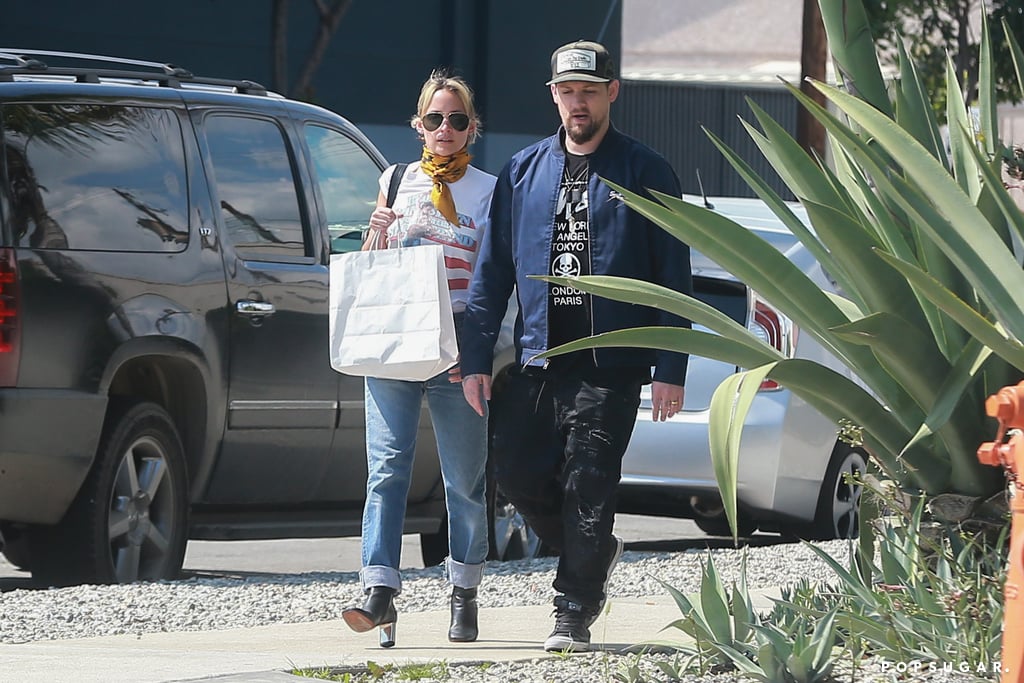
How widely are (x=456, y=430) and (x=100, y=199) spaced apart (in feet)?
6.76

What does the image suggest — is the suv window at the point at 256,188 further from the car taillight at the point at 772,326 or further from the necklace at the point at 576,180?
the necklace at the point at 576,180

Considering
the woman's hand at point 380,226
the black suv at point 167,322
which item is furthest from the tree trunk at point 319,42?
the woman's hand at point 380,226

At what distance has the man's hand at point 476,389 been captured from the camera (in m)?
5.95

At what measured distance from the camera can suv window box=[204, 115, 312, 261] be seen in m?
8.02

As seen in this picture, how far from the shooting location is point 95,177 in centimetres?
742

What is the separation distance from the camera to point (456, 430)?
242 inches

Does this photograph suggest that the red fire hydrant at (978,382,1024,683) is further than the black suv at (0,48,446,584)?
No

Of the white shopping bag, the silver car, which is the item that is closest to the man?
the white shopping bag

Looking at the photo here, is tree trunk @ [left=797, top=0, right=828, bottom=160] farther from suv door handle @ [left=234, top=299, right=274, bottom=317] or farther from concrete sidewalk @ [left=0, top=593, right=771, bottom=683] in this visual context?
concrete sidewalk @ [left=0, top=593, right=771, bottom=683]

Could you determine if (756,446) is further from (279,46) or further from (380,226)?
(279,46)

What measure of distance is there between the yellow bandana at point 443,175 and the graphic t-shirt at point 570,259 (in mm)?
411

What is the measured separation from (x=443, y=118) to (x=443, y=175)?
19 centimetres

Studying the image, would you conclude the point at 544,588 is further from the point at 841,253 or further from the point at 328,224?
the point at 841,253

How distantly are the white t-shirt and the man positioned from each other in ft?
0.50
